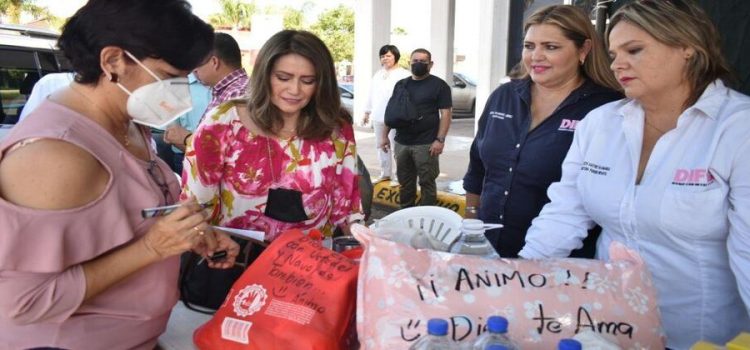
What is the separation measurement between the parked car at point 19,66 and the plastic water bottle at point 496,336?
563cm

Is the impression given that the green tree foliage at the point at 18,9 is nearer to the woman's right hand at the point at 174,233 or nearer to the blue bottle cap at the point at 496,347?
Answer: the woman's right hand at the point at 174,233

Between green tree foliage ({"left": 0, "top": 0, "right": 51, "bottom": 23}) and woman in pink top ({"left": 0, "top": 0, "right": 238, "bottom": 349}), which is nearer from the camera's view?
woman in pink top ({"left": 0, "top": 0, "right": 238, "bottom": 349})

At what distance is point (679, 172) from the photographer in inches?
57.8

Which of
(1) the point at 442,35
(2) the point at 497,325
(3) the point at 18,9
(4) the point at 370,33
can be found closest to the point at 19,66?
(2) the point at 497,325

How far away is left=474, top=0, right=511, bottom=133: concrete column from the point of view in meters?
9.37

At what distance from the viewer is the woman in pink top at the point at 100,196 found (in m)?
1.13

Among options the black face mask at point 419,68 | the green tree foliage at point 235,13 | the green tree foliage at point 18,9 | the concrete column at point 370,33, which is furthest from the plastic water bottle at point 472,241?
the green tree foliage at point 235,13

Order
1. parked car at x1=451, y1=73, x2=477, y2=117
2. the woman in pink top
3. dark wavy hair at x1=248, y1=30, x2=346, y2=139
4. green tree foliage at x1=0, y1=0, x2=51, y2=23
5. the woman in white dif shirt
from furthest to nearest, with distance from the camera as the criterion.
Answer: green tree foliage at x1=0, y1=0, x2=51, y2=23, parked car at x1=451, y1=73, x2=477, y2=117, the woman in white dif shirt, dark wavy hair at x1=248, y1=30, x2=346, y2=139, the woman in pink top

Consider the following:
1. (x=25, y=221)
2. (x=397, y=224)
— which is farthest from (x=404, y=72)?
(x=25, y=221)

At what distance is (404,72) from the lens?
25.6 feet

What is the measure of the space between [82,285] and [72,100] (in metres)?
0.43

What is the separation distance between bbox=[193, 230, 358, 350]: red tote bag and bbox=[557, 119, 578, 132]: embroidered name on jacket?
121 cm

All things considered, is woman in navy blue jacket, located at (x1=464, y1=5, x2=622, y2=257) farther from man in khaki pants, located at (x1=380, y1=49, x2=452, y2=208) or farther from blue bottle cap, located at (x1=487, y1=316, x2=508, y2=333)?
man in khaki pants, located at (x1=380, y1=49, x2=452, y2=208)

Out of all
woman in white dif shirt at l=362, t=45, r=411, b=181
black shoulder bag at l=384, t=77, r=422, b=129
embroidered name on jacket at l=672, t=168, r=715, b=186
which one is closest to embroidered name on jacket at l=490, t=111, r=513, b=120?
embroidered name on jacket at l=672, t=168, r=715, b=186
